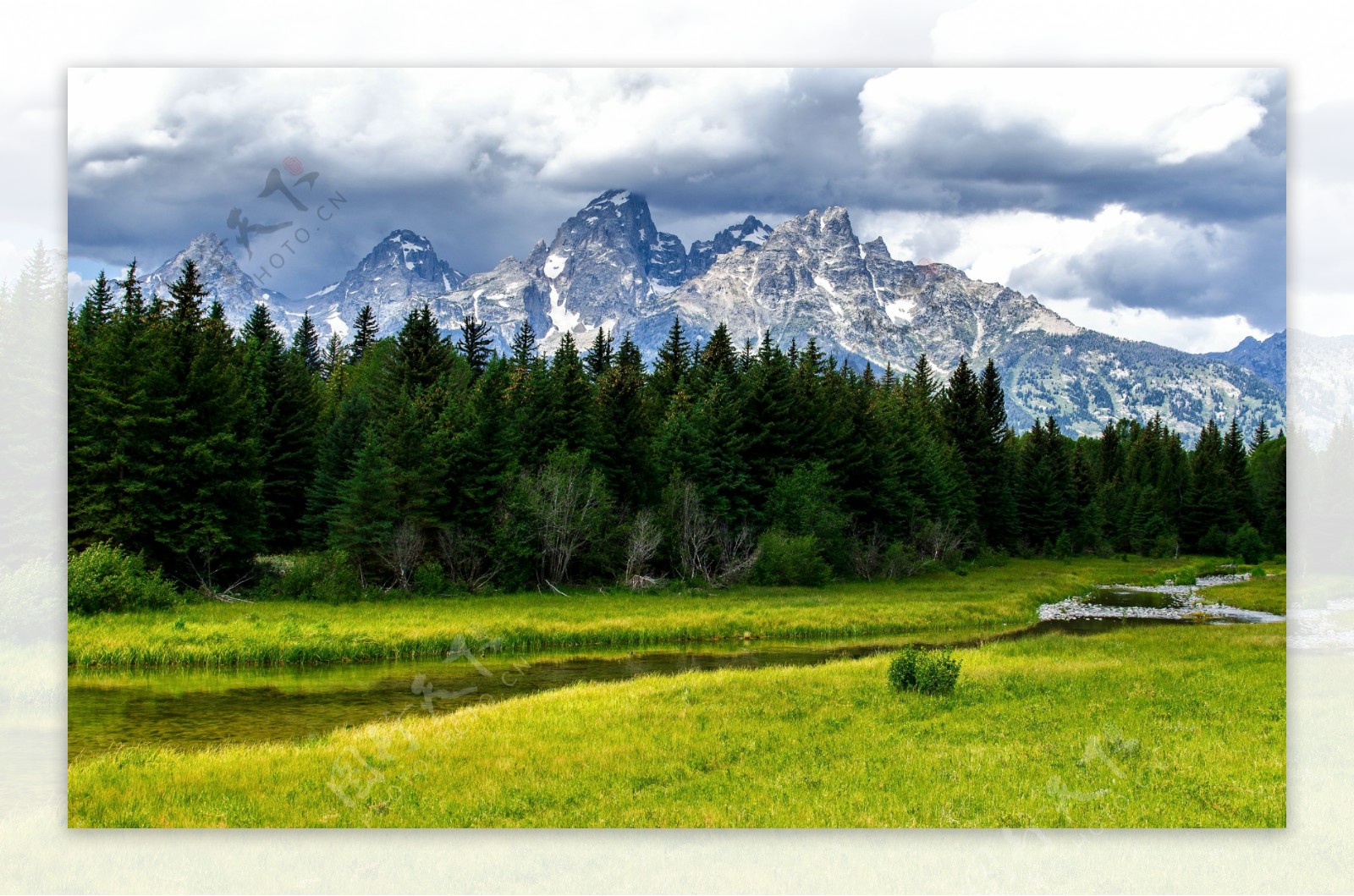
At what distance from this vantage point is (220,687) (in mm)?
19703

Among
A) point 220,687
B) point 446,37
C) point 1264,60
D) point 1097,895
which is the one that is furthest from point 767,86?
point 220,687

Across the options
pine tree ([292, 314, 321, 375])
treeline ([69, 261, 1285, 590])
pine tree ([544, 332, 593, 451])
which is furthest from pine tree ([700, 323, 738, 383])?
pine tree ([292, 314, 321, 375])

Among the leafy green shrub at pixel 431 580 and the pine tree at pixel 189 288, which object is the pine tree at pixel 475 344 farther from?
the pine tree at pixel 189 288

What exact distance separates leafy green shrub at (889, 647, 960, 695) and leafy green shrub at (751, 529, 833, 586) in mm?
23334

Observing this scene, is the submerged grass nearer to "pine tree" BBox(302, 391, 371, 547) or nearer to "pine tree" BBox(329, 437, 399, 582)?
"pine tree" BBox(329, 437, 399, 582)

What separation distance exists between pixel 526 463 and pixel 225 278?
2776 centimetres

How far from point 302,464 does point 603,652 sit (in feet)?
86.8

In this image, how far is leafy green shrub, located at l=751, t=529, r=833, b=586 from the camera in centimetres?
4225

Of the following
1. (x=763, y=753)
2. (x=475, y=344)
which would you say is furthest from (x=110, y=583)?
(x=475, y=344)

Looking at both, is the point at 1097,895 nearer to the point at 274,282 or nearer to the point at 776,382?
the point at 274,282

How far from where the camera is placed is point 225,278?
1402 centimetres

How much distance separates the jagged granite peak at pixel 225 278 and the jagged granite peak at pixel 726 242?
8.73m

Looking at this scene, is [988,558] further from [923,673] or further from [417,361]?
[923,673]

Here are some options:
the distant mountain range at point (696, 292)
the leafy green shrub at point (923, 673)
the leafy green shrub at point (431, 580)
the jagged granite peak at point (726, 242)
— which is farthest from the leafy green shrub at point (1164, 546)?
the jagged granite peak at point (726, 242)
